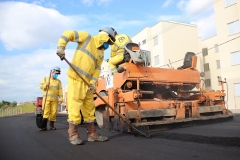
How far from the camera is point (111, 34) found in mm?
3977

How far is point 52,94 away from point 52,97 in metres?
0.09

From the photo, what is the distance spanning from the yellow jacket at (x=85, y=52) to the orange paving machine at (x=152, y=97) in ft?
2.97

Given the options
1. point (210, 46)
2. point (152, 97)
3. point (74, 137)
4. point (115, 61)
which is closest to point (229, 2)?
point (210, 46)

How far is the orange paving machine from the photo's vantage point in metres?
4.39

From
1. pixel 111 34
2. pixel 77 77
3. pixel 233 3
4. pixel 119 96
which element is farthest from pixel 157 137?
pixel 233 3

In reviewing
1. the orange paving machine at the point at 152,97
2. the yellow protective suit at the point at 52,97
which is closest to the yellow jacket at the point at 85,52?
the orange paving machine at the point at 152,97

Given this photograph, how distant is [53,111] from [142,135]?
3.48 meters

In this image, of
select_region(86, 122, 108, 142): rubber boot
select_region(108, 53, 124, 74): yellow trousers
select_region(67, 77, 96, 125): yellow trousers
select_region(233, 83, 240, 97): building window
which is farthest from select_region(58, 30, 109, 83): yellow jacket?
select_region(233, 83, 240, 97): building window

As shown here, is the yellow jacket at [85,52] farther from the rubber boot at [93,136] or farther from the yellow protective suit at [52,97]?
the yellow protective suit at [52,97]

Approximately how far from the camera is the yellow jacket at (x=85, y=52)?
3727mm

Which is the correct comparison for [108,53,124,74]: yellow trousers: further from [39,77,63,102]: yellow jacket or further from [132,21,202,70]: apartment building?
[132,21,202,70]: apartment building

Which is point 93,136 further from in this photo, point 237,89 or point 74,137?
point 237,89

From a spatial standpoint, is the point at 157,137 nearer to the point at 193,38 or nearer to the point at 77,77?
the point at 77,77

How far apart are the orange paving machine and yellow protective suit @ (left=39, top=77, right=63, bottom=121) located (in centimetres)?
157
